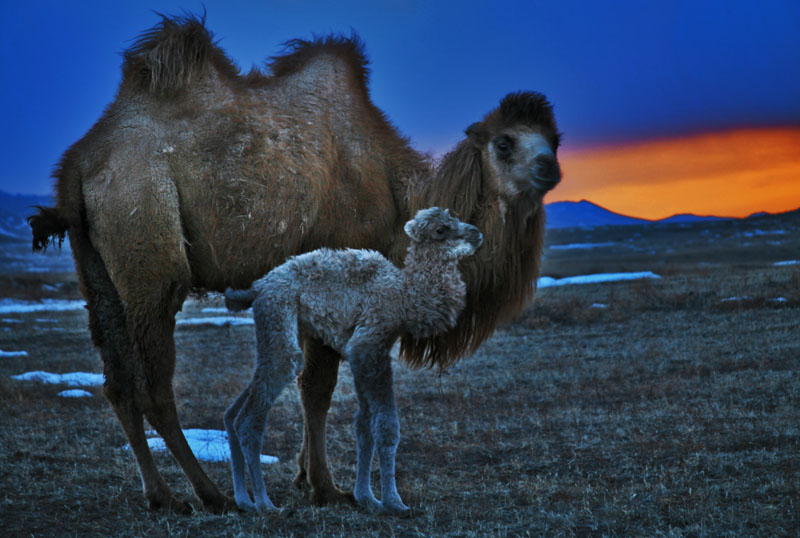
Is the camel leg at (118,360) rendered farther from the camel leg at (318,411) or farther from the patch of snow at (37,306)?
the patch of snow at (37,306)

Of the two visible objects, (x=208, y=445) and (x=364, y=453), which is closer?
(x=364, y=453)

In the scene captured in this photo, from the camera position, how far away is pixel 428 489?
19.6 feet

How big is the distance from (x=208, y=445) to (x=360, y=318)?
337 cm

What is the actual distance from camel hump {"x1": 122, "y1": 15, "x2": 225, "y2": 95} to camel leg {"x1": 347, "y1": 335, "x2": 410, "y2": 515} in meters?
2.66

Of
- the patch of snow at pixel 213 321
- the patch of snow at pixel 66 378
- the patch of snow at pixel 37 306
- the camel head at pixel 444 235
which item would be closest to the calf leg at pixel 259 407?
the camel head at pixel 444 235

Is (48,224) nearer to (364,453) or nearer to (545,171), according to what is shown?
(364,453)

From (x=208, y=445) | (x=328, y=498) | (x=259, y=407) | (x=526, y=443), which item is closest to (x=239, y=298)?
(x=259, y=407)

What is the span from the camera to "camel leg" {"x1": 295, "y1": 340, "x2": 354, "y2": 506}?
580 centimetres

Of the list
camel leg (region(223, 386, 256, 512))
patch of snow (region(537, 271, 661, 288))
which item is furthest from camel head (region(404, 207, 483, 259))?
patch of snow (region(537, 271, 661, 288))

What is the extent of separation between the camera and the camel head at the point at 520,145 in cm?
576

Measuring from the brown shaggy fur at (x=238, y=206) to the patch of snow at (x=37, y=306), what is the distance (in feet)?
71.9

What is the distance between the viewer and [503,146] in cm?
595

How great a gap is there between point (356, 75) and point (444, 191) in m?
1.46

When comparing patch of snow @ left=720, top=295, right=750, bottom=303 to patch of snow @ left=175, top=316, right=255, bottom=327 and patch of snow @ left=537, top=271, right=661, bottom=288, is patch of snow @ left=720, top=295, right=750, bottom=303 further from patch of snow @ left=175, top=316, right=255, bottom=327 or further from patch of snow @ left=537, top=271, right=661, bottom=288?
patch of snow @ left=175, top=316, right=255, bottom=327
